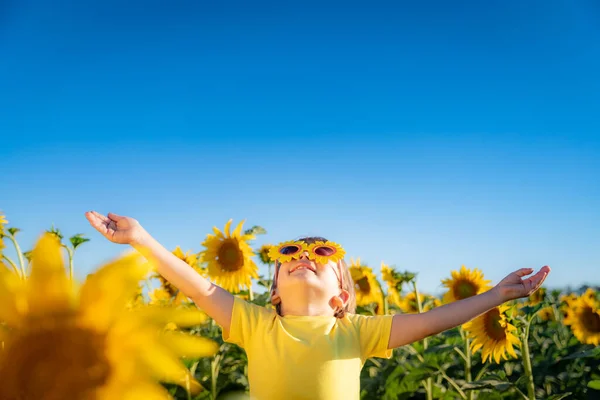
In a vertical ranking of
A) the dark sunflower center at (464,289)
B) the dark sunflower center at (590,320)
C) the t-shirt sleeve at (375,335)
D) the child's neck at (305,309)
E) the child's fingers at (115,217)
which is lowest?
the t-shirt sleeve at (375,335)

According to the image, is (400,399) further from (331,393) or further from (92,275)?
(92,275)

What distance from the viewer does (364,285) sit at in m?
6.01

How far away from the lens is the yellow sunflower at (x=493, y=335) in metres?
3.78

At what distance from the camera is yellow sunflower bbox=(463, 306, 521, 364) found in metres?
3.78

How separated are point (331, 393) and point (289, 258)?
24.4 inches

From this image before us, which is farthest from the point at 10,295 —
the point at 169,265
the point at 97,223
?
the point at 169,265

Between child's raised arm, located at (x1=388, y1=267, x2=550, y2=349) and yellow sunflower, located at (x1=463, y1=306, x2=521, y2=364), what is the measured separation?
1.51 m

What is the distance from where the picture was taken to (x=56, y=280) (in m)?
0.75

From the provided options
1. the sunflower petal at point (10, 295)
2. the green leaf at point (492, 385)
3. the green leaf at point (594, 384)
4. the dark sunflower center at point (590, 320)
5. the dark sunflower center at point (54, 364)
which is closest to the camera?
the dark sunflower center at point (54, 364)

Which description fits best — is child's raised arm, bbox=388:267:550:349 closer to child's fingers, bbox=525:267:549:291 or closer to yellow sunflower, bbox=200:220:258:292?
child's fingers, bbox=525:267:549:291

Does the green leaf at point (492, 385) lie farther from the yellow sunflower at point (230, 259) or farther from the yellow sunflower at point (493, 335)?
the yellow sunflower at point (230, 259)

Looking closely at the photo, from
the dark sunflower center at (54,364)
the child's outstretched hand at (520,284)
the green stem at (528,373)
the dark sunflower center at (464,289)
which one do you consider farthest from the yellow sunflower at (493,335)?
the dark sunflower center at (54,364)

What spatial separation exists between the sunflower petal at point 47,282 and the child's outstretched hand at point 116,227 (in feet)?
3.50

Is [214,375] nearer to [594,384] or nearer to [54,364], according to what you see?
[594,384]
